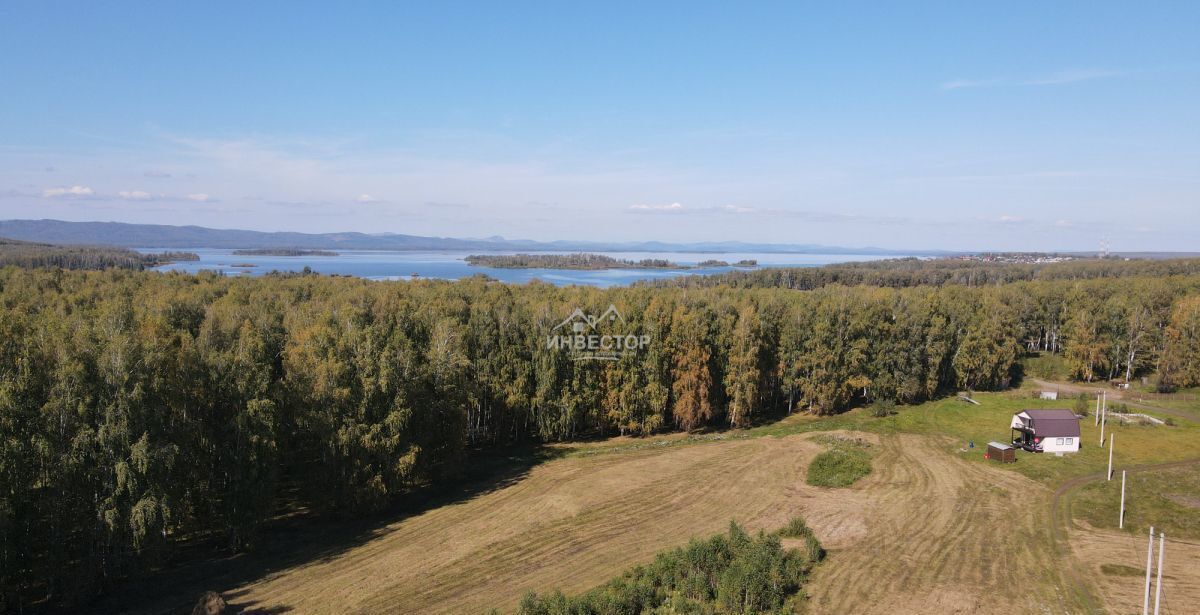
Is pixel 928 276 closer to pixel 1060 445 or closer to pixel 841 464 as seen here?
pixel 1060 445

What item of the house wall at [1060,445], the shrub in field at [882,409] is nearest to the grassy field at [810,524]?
the house wall at [1060,445]

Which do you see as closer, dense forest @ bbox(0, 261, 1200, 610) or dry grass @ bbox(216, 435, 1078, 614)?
dense forest @ bbox(0, 261, 1200, 610)

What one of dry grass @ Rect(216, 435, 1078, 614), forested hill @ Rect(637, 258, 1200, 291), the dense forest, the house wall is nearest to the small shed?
dry grass @ Rect(216, 435, 1078, 614)

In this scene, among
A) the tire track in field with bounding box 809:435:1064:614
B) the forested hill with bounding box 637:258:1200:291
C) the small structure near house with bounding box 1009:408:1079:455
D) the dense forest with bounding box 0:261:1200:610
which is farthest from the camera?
the forested hill with bounding box 637:258:1200:291

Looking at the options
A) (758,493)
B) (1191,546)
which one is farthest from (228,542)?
(1191,546)

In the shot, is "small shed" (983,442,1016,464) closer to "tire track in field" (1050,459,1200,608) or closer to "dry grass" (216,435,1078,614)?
"dry grass" (216,435,1078,614)

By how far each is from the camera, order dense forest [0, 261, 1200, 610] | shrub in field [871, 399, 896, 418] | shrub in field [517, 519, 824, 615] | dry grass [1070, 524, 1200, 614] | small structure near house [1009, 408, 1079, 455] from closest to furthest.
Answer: shrub in field [517, 519, 824, 615] < dry grass [1070, 524, 1200, 614] < dense forest [0, 261, 1200, 610] < small structure near house [1009, 408, 1079, 455] < shrub in field [871, 399, 896, 418]

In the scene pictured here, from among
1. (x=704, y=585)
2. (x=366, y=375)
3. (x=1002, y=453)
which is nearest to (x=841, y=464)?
(x=1002, y=453)
